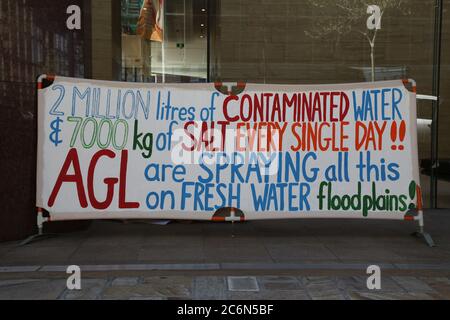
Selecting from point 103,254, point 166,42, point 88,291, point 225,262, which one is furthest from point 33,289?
point 166,42

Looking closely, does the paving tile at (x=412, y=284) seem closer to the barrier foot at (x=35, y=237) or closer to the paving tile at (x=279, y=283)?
the paving tile at (x=279, y=283)

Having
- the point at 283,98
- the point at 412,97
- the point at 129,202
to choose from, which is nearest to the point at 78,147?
the point at 129,202

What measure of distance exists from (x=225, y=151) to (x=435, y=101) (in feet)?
14.6

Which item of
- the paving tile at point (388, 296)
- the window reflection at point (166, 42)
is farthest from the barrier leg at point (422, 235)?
the window reflection at point (166, 42)

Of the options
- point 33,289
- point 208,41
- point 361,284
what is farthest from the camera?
point 208,41

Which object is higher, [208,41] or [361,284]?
[208,41]

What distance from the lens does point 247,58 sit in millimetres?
8891

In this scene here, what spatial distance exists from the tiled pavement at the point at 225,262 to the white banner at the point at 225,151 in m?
0.39

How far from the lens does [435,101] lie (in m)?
8.88

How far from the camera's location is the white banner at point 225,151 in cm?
600

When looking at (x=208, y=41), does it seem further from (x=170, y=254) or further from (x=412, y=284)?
(x=412, y=284)

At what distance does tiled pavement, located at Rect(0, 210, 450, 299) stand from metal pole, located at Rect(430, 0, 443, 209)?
193 centimetres

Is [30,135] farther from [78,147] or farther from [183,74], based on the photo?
[183,74]

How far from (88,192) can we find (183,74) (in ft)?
11.2
